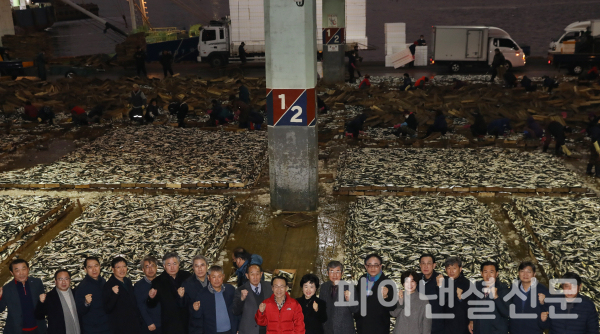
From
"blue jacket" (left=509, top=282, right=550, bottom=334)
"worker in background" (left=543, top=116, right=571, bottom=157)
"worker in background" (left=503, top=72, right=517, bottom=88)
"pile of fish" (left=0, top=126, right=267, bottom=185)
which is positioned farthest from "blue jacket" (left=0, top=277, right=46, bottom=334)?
"worker in background" (left=503, top=72, right=517, bottom=88)

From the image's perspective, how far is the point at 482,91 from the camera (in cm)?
2338

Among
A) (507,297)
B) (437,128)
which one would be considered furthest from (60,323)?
(437,128)

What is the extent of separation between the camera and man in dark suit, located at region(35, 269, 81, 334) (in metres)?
6.52

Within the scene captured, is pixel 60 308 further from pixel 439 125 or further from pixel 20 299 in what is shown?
pixel 439 125

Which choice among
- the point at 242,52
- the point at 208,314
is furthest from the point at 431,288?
the point at 242,52

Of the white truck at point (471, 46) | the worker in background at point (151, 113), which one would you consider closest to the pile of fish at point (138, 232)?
the worker in background at point (151, 113)

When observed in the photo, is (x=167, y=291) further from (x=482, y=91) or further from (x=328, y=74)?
(x=328, y=74)

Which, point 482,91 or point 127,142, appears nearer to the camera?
point 127,142

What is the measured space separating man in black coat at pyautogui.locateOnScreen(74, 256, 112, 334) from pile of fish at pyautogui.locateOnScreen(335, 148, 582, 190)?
7421 millimetres

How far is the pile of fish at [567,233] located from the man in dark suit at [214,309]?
5.31 meters

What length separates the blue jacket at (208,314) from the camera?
21.6ft

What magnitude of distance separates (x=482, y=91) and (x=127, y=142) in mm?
14873

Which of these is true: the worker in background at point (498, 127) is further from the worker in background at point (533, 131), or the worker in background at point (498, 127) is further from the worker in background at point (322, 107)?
the worker in background at point (322, 107)

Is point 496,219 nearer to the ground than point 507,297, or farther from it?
nearer to the ground
